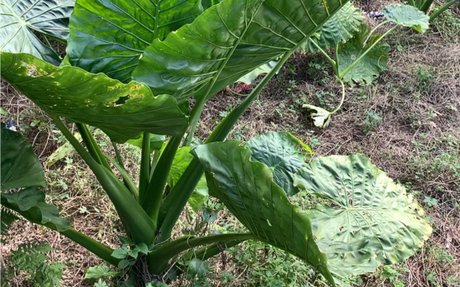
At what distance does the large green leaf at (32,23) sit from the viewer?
50.1 inches

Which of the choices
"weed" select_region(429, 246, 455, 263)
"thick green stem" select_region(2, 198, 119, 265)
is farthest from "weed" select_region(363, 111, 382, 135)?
"thick green stem" select_region(2, 198, 119, 265)

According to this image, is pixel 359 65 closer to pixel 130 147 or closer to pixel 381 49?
pixel 381 49

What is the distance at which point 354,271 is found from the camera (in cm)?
106

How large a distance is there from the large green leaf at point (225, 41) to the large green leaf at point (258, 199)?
0.50 ft

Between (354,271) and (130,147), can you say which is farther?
(130,147)

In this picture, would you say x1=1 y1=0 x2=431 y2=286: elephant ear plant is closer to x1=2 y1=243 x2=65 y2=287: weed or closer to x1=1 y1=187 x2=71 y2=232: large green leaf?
x1=1 y1=187 x2=71 y2=232: large green leaf

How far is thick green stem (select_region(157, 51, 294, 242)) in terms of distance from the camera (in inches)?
50.8

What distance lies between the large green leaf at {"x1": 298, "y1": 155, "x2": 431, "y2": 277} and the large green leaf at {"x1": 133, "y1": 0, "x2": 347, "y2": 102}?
1.53ft

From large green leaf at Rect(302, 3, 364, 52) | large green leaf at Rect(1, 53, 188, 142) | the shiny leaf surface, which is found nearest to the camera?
large green leaf at Rect(1, 53, 188, 142)

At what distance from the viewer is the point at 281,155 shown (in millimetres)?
1611

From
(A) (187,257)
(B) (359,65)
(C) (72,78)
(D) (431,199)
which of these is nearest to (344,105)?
(B) (359,65)

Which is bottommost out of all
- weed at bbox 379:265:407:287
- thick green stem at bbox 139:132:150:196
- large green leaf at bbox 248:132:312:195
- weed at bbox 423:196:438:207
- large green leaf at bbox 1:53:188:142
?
weed at bbox 379:265:407:287

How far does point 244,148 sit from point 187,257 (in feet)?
1.88

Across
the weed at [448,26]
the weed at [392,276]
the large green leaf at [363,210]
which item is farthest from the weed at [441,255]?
the weed at [448,26]
